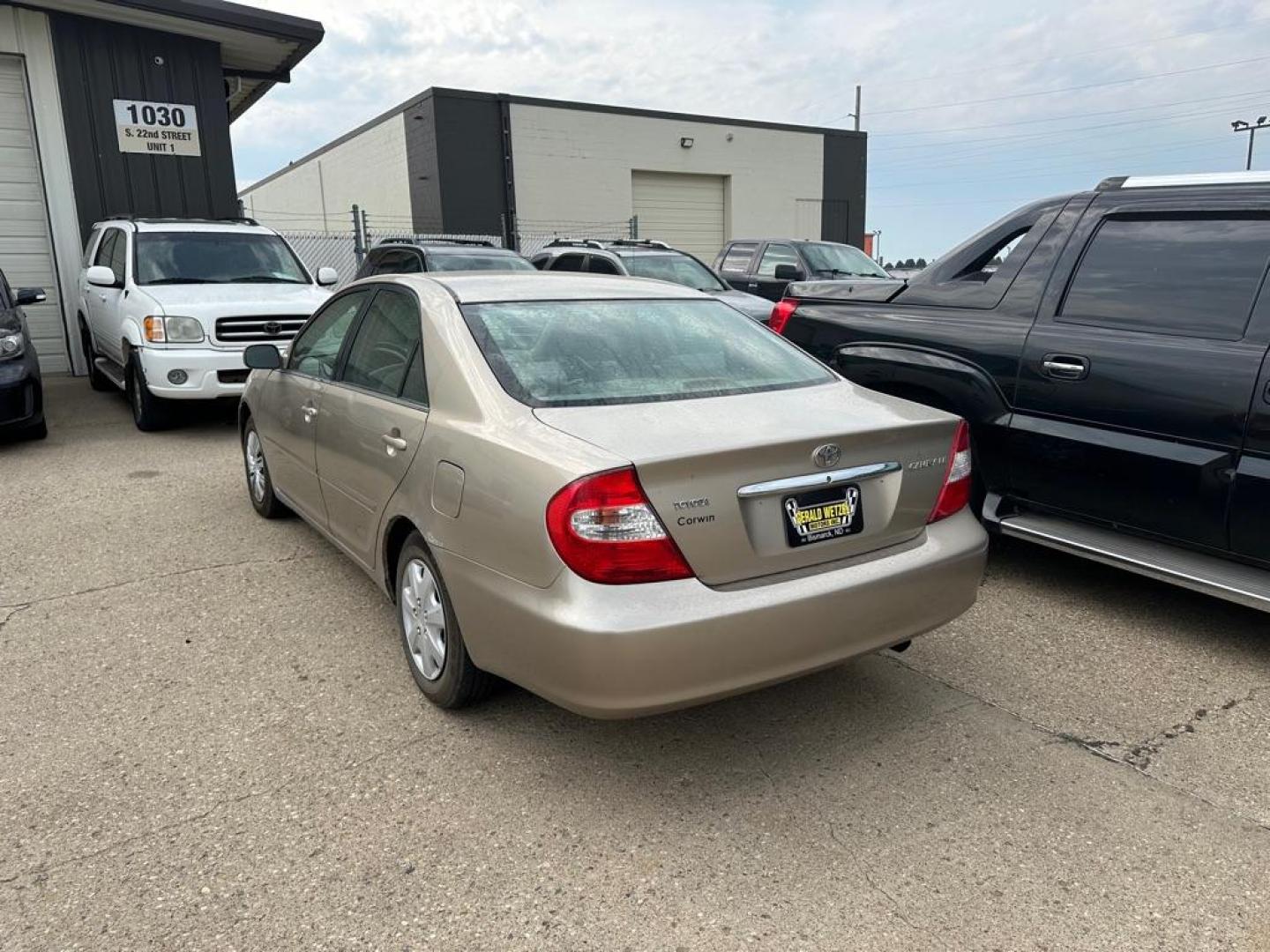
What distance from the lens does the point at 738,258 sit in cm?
1438

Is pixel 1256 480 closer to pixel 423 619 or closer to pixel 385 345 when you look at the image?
pixel 423 619

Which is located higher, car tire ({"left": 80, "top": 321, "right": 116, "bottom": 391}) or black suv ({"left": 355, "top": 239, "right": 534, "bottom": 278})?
black suv ({"left": 355, "top": 239, "right": 534, "bottom": 278})

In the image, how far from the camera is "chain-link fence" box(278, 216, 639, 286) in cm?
1703

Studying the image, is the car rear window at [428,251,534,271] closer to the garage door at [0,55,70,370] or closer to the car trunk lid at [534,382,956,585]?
the garage door at [0,55,70,370]

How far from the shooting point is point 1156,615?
426 centimetres

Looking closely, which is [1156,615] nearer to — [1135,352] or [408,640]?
[1135,352]

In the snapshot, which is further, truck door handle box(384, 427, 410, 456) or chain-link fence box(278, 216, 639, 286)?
chain-link fence box(278, 216, 639, 286)

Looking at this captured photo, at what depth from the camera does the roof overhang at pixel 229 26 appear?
35.2ft

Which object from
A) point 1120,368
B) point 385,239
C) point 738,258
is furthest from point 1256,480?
point 385,239

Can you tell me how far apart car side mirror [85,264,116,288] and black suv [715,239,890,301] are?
27.0 feet

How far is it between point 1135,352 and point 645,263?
27.2 ft

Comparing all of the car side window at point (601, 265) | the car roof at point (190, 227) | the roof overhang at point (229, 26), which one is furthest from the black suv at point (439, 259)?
the roof overhang at point (229, 26)

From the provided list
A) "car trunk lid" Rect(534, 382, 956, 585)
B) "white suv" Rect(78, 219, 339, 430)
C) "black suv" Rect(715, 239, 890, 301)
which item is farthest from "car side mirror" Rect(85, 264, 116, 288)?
"black suv" Rect(715, 239, 890, 301)

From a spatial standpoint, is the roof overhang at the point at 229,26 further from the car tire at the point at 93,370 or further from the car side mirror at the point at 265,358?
A: the car side mirror at the point at 265,358
